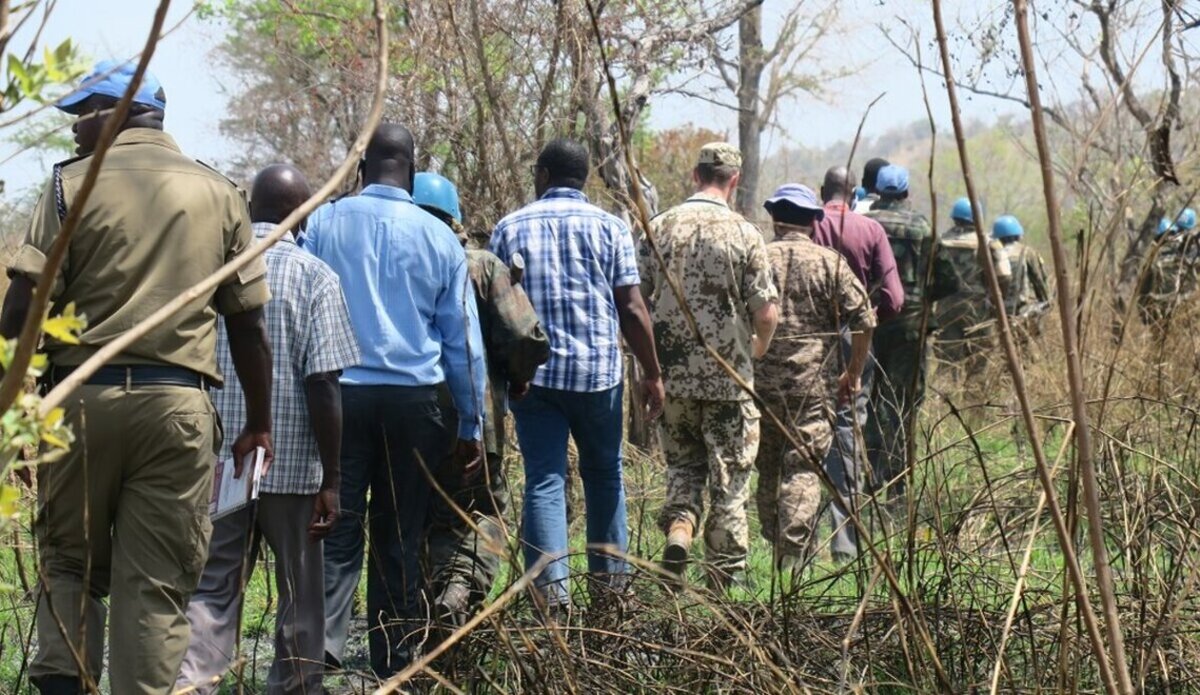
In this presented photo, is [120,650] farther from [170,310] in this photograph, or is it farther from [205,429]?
[170,310]

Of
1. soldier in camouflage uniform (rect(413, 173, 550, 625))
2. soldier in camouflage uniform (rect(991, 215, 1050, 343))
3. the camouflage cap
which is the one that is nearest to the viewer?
soldier in camouflage uniform (rect(413, 173, 550, 625))

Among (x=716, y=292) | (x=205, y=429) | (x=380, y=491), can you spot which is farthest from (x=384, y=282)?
(x=716, y=292)

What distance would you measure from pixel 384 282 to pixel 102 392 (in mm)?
1336

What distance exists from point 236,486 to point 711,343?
2.58 meters

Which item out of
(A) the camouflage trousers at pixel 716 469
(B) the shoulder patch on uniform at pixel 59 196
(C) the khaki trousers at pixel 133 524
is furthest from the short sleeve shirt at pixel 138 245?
(A) the camouflage trousers at pixel 716 469

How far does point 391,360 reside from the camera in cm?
485

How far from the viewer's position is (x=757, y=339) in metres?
6.64

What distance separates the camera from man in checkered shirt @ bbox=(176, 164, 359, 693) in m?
4.39

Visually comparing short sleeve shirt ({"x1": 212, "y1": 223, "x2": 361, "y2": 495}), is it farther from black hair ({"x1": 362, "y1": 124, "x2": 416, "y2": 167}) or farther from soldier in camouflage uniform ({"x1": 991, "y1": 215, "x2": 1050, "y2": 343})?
soldier in camouflage uniform ({"x1": 991, "y1": 215, "x2": 1050, "y2": 343})

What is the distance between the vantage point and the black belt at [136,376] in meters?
3.68

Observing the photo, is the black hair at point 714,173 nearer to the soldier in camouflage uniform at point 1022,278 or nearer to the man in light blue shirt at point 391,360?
the man in light blue shirt at point 391,360

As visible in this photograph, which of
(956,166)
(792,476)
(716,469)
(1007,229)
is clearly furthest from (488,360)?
(956,166)

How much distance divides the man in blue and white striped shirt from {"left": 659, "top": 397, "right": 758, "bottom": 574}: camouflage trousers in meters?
0.64

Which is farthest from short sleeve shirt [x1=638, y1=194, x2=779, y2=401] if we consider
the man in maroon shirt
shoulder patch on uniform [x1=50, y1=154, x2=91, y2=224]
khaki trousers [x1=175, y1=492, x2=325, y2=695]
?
shoulder patch on uniform [x1=50, y1=154, x2=91, y2=224]
